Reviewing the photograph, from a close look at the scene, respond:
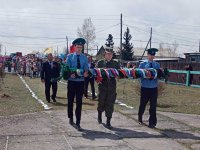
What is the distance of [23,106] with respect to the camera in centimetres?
1219

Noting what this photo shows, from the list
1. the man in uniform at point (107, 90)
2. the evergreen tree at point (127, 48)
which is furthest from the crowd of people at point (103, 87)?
the evergreen tree at point (127, 48)

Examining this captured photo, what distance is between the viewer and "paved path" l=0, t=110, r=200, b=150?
718 cm

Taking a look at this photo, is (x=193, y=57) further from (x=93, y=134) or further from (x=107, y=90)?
(x=93, y=134)

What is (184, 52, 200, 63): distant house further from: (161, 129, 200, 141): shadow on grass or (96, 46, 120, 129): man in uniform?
(161, 129, 200, 141): shadow on grass

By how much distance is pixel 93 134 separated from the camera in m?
8.09

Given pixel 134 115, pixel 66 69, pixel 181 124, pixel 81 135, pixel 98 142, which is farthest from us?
pixel 134 115

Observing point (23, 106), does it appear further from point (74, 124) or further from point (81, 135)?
point (81, 135)

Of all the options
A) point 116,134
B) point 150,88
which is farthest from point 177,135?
point 150,88

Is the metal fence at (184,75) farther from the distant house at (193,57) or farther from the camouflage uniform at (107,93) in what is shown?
the camouflage uniform at (107,93)

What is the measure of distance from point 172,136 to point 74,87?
2.36m

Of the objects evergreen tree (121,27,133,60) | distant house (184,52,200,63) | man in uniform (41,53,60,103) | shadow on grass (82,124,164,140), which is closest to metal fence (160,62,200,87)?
distant house (184,52,200,63)

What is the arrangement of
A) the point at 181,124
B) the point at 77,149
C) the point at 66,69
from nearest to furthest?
the point at 77,149 < the point at 66,69 < the point at 181,124

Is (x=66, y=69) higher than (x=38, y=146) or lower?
higher

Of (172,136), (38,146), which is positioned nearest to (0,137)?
(38,146)
